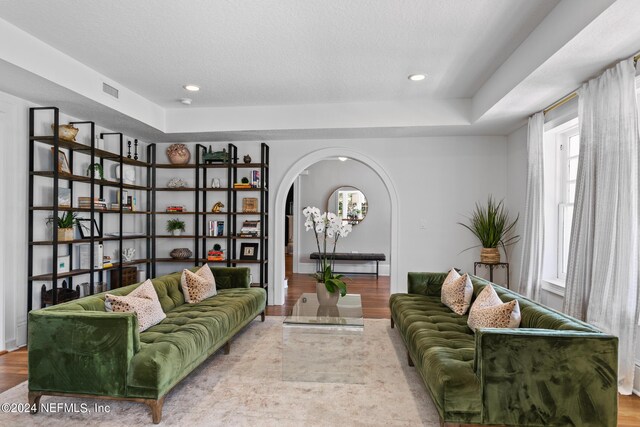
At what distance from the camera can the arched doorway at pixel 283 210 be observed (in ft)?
18.9

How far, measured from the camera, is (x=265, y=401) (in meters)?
2.82

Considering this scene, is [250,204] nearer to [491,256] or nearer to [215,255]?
[215,255]

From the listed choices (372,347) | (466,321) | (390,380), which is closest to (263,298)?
(372,347)

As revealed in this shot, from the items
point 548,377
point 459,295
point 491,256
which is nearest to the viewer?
point 548,377

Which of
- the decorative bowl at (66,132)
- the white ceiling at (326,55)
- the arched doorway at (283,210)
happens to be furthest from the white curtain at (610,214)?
the decorative bowl at (66,132)

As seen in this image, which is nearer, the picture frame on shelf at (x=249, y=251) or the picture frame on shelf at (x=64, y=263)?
the picture frame on shelf at (x=64, y=263)

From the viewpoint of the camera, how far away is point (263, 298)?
4926mm

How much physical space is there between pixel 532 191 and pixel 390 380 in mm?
2694

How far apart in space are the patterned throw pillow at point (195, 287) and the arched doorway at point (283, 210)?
63.4 inches

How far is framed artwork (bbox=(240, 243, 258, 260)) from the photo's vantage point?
593 centimetres

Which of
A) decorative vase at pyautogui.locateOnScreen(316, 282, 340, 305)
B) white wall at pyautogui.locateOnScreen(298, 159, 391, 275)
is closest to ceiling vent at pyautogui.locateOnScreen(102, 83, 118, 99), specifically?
decorative vase at pyautogui.locateOnScreen(316, 282, 340, 305)

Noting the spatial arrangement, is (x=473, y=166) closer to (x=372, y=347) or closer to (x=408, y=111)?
(x=408, y=111)

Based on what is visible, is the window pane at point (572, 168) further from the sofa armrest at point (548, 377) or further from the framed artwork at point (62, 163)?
the framed artwork at point (62, 163)

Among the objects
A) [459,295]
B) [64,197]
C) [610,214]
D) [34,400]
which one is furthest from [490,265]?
[64,197]
